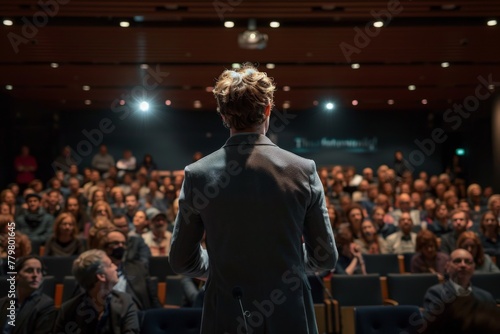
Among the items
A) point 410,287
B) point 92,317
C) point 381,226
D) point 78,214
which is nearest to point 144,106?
point 78,214

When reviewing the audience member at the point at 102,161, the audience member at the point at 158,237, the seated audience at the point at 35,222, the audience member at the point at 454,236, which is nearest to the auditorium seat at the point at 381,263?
the audience member at the point at 454,236

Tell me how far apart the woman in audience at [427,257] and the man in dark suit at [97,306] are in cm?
334

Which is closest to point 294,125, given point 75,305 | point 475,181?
point 475,181

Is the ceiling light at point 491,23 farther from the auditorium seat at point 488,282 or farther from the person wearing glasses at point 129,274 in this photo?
the person wearing glasses at point 129,274

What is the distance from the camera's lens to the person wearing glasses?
4129mm

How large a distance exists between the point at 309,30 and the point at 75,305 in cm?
535

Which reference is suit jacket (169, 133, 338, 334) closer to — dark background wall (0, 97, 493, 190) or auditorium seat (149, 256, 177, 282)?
auditorium seat (149, 256, 177, 282)

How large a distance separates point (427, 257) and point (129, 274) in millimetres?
2951

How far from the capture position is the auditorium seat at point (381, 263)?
592 cm

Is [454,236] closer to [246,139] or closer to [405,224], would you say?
[405,224]

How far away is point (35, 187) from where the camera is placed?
1025 centimetres

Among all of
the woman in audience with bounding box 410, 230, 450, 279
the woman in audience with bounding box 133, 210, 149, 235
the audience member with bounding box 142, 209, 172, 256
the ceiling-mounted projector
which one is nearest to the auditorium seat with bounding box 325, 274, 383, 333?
the woman in audience with bounding box 410, 230, 450, 279

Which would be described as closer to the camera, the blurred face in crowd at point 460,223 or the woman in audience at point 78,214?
the blurred face in crowd at point 460,223

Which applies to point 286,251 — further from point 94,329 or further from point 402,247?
point 402,247
